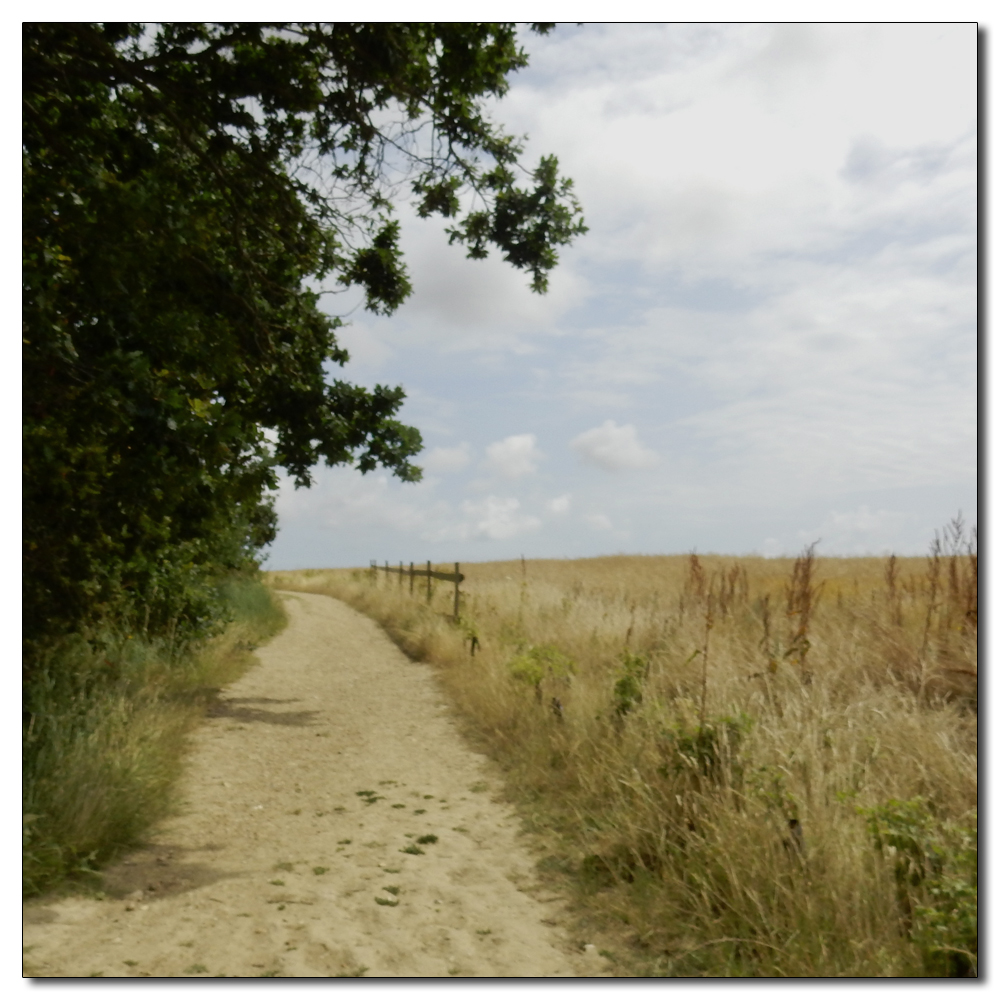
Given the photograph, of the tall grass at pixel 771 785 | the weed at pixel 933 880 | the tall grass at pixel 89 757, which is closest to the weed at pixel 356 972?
the tall grass at pixel 771 785

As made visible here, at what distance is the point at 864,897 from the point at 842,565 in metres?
14.7

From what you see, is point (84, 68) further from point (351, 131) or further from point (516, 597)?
point (516, 597)

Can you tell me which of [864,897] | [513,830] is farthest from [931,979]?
[513,830]

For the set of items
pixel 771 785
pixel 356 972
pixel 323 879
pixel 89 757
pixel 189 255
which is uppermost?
pixel 189 255

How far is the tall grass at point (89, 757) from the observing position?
4902mm

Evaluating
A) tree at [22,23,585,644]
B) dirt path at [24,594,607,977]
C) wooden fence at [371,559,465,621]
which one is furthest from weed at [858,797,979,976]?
wooden fence at [371,559,465,621]

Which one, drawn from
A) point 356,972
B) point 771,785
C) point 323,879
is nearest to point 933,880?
point 771,785

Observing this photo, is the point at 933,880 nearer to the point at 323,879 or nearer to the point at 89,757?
the point at 323,879

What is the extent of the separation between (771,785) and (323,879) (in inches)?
112

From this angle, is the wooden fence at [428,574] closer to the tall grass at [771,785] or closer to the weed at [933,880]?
the tall grass at [771,785]

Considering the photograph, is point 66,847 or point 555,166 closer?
point 66,847

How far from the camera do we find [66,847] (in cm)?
491

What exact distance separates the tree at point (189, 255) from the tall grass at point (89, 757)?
56 cm

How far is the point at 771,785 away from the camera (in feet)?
14.9
